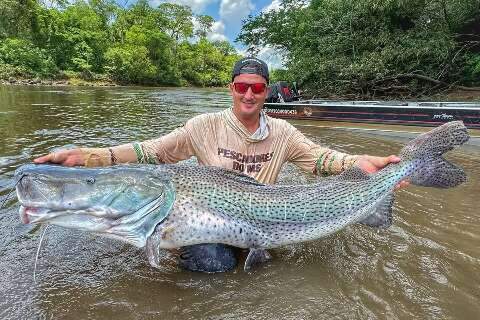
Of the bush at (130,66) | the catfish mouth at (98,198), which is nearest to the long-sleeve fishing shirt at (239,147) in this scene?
the catfish mouth at (98,198)

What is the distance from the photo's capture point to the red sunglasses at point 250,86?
3723mm

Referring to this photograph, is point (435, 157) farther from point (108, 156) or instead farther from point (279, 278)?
point (108, 156)

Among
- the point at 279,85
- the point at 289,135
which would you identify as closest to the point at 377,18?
the point at 279,85

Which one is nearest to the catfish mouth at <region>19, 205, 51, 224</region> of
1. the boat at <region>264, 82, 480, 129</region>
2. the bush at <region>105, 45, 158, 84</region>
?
the boat at <region>264, 82, 480, 129</region>

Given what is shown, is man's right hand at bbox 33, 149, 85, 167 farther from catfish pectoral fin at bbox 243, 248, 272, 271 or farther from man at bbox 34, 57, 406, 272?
catfish pectoral fin at bbox 243, 248, 272, 271

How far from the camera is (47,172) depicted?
2.54 metres

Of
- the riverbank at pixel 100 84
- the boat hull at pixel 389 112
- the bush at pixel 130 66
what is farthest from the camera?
the bush at pixel 130 66

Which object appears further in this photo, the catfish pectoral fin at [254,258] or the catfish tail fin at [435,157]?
the catfish tail fin at [435,157]

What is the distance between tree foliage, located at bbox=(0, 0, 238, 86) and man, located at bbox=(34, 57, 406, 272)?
3639 cm

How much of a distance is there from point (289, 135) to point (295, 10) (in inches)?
900

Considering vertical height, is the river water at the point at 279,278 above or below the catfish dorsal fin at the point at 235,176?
below

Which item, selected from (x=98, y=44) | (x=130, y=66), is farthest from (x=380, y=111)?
(x=98, y=44)

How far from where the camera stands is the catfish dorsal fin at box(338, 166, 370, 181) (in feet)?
11.1

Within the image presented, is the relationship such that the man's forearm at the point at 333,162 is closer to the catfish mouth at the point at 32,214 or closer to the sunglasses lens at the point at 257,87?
the sunglasses lens at the point at 257,87
